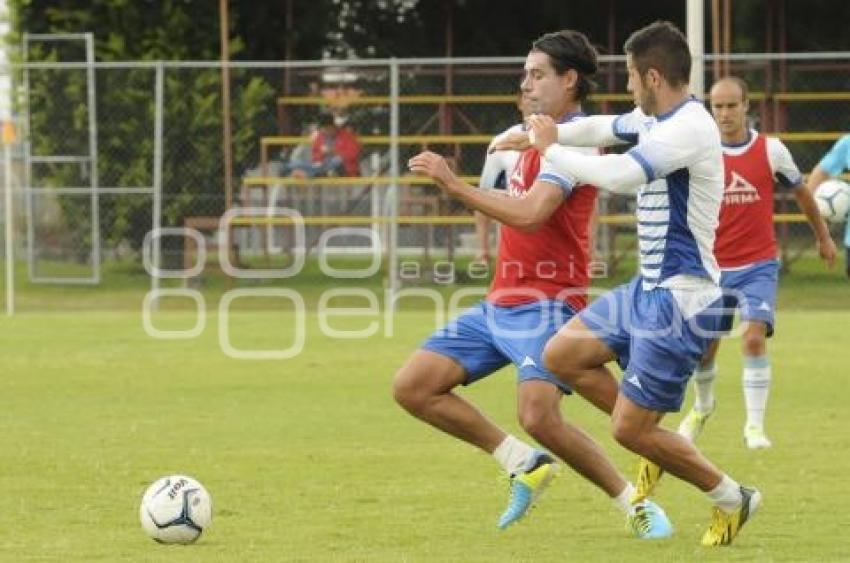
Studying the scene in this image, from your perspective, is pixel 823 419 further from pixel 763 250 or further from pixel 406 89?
pixel 406 89

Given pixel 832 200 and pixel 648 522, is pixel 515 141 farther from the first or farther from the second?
pixel 832 200

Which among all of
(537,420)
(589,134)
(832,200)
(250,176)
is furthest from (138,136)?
(537,420)

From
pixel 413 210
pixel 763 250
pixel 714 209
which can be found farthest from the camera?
pixel 413 210

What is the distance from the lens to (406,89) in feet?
90.7

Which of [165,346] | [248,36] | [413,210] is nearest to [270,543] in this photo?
[165,346]

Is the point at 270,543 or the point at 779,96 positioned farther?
the point at 779,96

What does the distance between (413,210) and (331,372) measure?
8.82 m

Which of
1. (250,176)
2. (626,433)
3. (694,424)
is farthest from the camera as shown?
(250,176)

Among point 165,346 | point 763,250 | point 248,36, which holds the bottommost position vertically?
point 165,346

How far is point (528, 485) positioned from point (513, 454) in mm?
193

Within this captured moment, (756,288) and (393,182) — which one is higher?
(393,182)

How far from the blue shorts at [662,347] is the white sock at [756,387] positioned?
13.8 ft

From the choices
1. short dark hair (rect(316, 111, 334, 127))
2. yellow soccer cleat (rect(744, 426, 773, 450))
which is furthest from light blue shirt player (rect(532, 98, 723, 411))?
short dark hair (rect(316, 111, 334, 127))

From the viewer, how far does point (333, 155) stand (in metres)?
26.6
